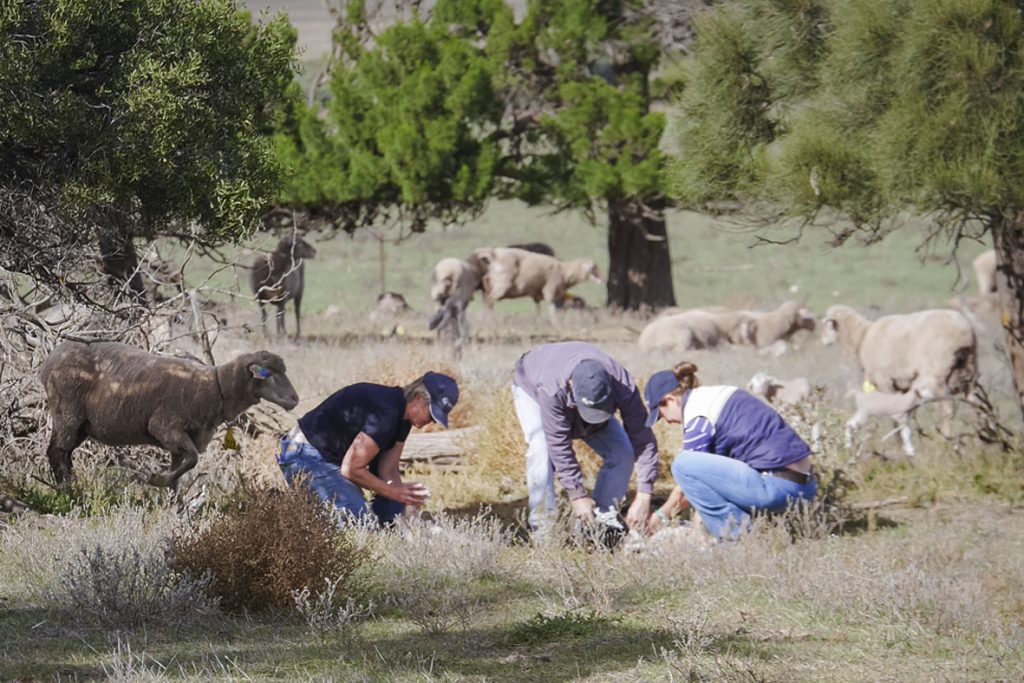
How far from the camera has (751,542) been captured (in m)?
8.42

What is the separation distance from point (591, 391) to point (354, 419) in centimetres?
164

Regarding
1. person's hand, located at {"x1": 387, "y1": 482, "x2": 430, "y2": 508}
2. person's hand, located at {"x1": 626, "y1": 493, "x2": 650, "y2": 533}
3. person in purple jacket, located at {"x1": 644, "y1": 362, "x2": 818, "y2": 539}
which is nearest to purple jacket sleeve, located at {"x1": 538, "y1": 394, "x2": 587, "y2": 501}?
person's hand, located at {"x1": 626, "y1": 493, "x2": 650, "y2": 533}

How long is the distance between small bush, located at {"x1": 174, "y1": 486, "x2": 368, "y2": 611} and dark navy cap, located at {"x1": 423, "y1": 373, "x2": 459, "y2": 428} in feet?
4.48

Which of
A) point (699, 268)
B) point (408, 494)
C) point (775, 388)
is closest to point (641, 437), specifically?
point (408, 494)

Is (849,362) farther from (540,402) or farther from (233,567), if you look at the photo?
(233,567)

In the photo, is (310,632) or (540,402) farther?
(540,402)

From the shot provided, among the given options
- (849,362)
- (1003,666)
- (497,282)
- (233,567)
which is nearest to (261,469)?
(233,567)

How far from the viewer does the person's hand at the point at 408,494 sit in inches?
340

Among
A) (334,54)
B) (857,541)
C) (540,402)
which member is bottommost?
(857,541)

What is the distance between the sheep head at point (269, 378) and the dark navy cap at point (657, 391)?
2.36 metres

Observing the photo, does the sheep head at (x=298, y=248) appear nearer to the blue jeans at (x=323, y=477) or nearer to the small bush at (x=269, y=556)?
the blue jeans at (x=323, y=477)

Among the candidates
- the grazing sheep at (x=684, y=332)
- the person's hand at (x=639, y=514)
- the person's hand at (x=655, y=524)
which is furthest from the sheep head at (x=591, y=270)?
the person's hand at (x=639, y=514)

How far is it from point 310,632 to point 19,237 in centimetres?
334

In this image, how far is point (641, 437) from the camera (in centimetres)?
918
